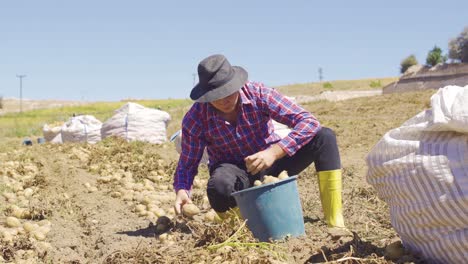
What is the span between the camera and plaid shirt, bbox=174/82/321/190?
3.49 m

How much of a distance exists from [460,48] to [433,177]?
970 inches

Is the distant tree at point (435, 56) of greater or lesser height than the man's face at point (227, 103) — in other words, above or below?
above

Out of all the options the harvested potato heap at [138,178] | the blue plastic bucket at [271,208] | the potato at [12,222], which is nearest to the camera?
the blue plastic bucket at [271,208]

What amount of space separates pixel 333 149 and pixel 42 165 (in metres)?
5.09

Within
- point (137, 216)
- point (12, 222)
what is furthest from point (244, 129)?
→ point (12, 222)

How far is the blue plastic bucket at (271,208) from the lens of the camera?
9.96 ft

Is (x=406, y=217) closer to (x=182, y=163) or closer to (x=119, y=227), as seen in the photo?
(x=182, y=163)

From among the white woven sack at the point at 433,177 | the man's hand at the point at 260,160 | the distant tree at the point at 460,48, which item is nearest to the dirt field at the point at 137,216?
the white woven sack at the point at 433,177

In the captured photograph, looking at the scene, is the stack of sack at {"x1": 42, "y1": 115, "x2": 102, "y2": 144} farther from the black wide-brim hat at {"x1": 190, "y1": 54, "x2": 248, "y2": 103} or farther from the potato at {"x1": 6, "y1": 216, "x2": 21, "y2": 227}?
the black wide-brim hat at {"x1": 190, "y1": 54, "x2": 248, "y2": 103}

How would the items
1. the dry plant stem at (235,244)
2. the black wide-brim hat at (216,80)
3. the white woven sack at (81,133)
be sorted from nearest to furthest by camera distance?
the dry plant stem at (235,244) < the black wide-brim hat at (216,80) < the white woven sack at (81,133)

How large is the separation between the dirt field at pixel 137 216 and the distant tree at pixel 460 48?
16.7 metres

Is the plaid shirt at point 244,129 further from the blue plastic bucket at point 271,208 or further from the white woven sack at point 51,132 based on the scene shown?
the white woven sack at point 51,132

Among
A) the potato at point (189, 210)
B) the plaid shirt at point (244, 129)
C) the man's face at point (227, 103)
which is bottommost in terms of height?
the potato at point (189, 210)

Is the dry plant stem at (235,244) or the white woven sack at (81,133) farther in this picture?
the white woven sack at (81,133)
